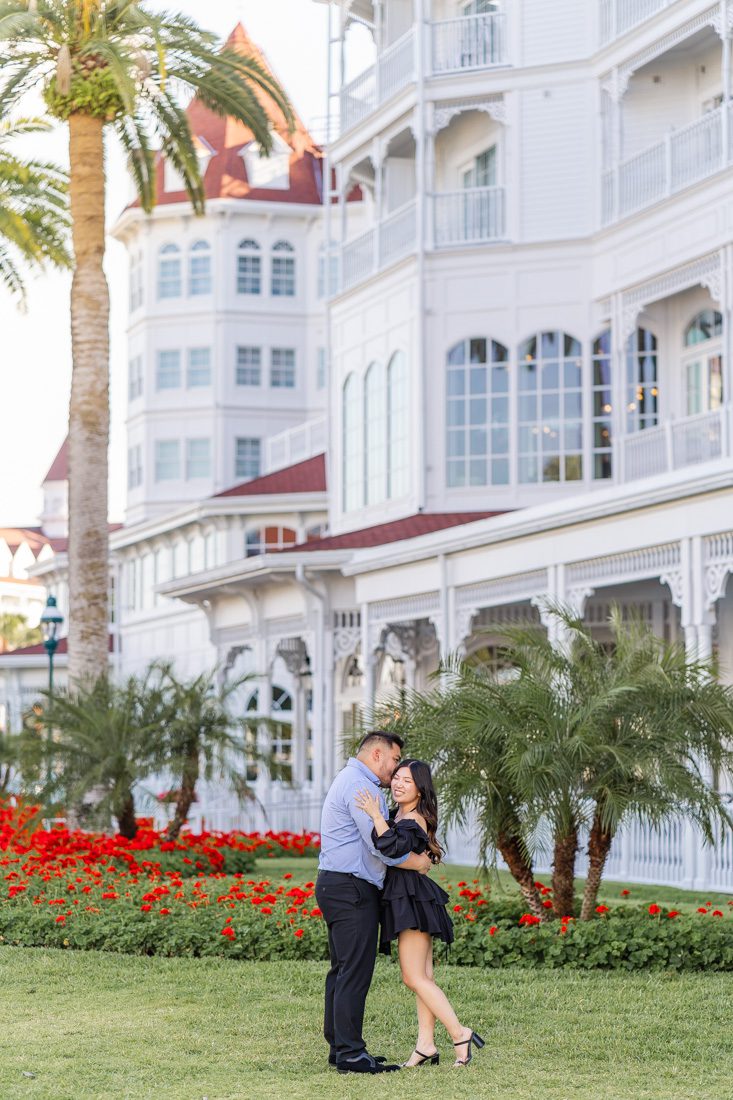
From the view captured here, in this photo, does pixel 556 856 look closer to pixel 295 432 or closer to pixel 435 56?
pixel 435 56

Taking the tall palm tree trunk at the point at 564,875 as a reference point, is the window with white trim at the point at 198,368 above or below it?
above

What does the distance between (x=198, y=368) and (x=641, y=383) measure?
22.8 m

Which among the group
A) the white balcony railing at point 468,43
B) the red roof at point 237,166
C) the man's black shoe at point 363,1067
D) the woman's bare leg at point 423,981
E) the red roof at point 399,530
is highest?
the red roof at point 237,166

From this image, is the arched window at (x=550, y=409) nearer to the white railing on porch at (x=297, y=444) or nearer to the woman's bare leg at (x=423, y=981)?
the white railing on porch at (x=297, y=444)

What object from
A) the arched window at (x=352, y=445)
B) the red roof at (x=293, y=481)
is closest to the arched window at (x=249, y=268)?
the red roof at (x=293, y=481)

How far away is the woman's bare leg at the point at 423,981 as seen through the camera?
821cm

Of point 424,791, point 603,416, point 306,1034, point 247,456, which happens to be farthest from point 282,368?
point 424,791

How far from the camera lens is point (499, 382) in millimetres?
25969

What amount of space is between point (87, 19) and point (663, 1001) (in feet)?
49.5

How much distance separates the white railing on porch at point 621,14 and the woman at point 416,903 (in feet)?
58.2

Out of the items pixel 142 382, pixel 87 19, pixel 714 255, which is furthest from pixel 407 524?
pixel 142 382

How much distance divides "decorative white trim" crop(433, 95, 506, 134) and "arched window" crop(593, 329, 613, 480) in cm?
380

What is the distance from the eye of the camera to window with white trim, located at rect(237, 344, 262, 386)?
4591 cm

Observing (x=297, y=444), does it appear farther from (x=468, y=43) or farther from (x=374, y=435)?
(x=468, y=43)
